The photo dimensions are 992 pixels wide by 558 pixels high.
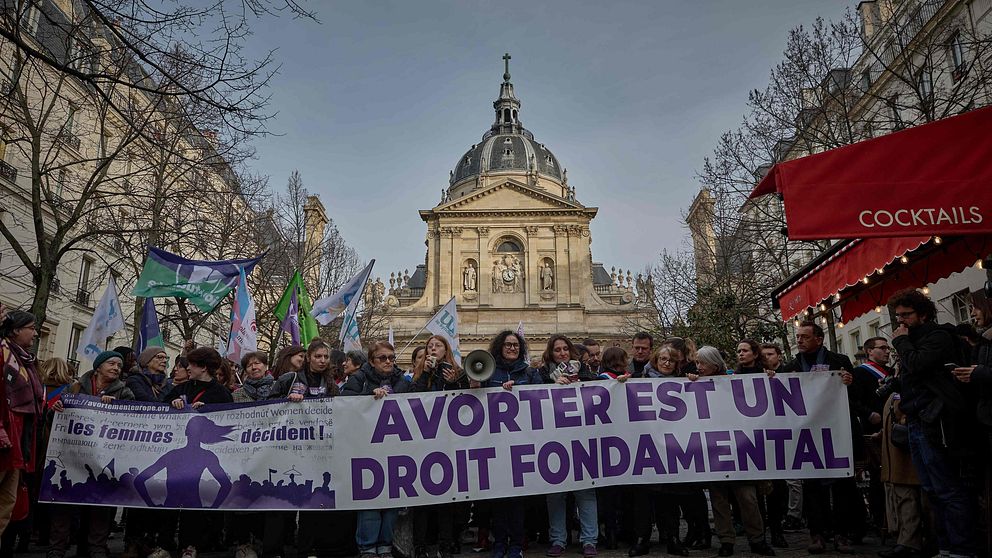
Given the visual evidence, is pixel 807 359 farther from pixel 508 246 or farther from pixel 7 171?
pixel 508 246

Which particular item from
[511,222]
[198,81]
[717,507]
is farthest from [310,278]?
[511,222]

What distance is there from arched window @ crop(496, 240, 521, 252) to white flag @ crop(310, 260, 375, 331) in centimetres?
3398

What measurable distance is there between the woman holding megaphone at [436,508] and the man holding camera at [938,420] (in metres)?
3.48

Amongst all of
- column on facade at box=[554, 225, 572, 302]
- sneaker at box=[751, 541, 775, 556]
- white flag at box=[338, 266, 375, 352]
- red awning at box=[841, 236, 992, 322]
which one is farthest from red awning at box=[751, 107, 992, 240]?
column on facade at box=[554, 225, 572, 302]

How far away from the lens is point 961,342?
477cm

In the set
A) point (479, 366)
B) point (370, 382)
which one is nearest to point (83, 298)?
point (370, 382)

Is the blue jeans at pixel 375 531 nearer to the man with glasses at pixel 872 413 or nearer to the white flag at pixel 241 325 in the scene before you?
the man with glasses at pixel 872 413

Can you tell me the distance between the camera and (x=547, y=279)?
144 ft

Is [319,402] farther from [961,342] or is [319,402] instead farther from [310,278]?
[310,278]

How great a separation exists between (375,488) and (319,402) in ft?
2.87

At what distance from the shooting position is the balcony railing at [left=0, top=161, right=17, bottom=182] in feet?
61.0

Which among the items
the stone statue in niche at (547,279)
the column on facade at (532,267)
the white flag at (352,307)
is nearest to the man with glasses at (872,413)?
the white flag at (352,307)

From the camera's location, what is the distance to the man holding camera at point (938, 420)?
4559 mm

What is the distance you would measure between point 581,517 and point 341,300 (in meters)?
6.90
